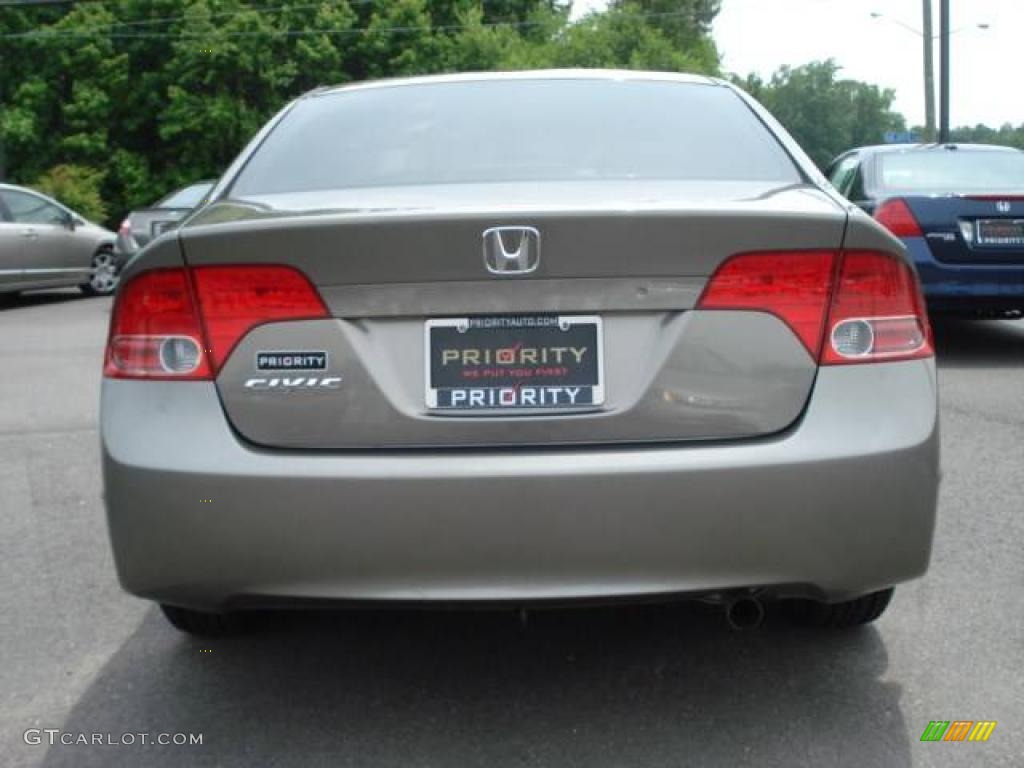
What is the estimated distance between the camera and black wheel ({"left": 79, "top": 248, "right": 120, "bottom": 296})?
1644cm

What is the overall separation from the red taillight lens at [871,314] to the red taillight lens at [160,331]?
1.34 m

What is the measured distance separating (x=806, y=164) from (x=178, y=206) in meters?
13.0

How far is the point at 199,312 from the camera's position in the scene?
8.89ft

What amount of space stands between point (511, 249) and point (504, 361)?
23 cm

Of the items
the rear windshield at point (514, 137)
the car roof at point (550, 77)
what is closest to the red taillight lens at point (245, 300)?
the rear windshield at point (514, 137)

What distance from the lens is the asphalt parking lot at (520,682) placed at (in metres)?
2.85

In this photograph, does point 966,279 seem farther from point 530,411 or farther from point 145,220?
point 145,220

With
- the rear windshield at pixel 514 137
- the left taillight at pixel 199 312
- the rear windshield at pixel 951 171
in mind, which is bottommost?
the rear windshield at pixel 951 171

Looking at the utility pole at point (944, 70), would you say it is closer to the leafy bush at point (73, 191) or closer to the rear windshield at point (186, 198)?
the leafy bush at point (73, 191)

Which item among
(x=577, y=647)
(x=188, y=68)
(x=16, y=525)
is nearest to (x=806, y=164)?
(x=577, y=647)

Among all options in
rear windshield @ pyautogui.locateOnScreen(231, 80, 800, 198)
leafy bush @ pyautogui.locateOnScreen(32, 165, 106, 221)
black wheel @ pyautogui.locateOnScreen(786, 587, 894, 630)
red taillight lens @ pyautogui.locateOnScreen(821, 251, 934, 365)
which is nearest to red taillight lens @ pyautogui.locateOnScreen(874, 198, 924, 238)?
rear windshield @ pyautogui.locateOnScreen(231, 80, 800, 198)

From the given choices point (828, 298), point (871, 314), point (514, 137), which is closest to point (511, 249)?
point (828, 298)

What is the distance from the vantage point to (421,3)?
3766 cm

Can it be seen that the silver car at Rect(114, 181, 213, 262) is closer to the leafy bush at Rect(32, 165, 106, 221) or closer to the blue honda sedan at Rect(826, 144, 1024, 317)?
the blue honda sedan at Rect(826, 144, 1024, 317)
